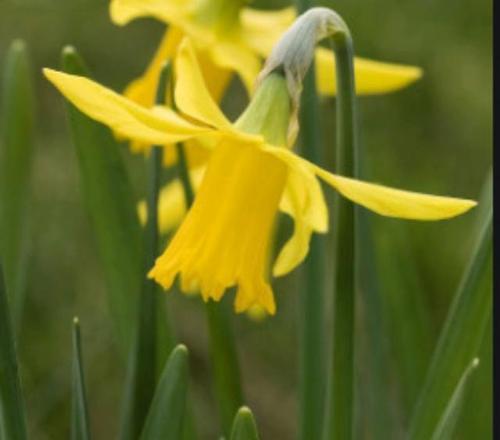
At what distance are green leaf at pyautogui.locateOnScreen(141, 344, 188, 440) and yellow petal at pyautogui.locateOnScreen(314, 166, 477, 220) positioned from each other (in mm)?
174

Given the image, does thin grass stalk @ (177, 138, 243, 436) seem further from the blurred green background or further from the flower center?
the blurred green background

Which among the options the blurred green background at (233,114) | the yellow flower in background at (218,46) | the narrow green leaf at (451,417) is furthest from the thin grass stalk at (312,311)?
the blurred green background at (233,114)

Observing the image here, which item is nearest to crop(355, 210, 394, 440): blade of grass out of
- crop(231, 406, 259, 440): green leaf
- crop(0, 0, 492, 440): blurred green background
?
crop(231, 406, 259, 440): green leaf

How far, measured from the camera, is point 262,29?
4.33 feet

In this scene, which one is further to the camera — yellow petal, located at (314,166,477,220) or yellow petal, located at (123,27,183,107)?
yellow petal, located at (123,27,183,107)

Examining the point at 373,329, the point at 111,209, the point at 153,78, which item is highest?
the point at 153,78

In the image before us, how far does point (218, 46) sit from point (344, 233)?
1.19 feet

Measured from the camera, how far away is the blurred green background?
2.73 m

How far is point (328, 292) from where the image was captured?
8.55 ft

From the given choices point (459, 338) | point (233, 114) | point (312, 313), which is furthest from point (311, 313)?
point (233, 114)

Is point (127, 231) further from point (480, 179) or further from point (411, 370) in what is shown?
point (480, 179)

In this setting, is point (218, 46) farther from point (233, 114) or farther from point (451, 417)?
point (233, 114)

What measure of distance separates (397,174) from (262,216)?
203cm

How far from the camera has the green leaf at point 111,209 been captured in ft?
3.70
